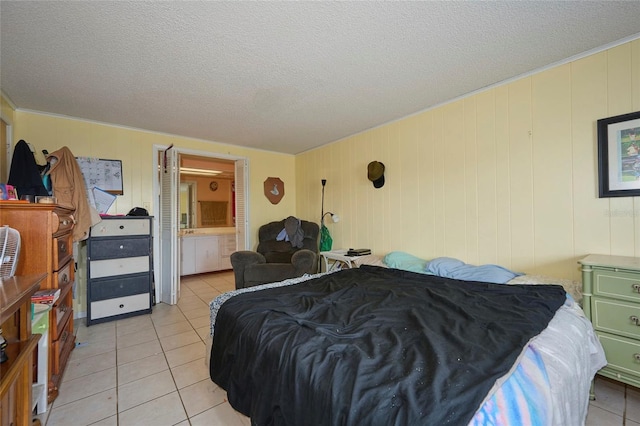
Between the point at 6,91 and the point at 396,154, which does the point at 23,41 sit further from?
the point at 396,154

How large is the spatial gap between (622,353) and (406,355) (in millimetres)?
1566

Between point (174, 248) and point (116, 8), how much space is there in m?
2.65

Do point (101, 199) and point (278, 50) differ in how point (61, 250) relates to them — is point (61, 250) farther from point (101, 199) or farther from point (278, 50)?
point (278, 50)

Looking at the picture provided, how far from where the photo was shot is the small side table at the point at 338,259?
3.14 m

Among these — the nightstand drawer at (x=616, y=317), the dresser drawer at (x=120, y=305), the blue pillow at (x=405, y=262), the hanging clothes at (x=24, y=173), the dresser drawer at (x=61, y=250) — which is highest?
the hanging clothes at (x=24, y=173)

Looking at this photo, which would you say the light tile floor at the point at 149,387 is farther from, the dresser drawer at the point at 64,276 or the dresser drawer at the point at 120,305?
the dresser drawer at the point at 64,276

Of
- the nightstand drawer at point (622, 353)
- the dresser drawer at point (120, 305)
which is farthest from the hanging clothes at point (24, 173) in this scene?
the nightstand drawer at point (622, 353)

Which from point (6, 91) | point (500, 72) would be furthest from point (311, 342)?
point (6, 91)

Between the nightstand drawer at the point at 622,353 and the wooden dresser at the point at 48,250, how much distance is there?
3295 mm

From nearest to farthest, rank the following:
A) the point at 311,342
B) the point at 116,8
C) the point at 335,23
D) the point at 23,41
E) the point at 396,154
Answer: the point at 311,342
the point at 116,8
the point at 335,23
the point at 23,41
the point at 396,154

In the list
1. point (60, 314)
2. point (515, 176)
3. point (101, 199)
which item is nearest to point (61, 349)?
point (60, 314)

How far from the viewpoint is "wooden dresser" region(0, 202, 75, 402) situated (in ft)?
5.17

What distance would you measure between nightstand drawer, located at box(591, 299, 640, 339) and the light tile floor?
0.47m

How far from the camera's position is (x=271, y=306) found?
1488 millimetres
